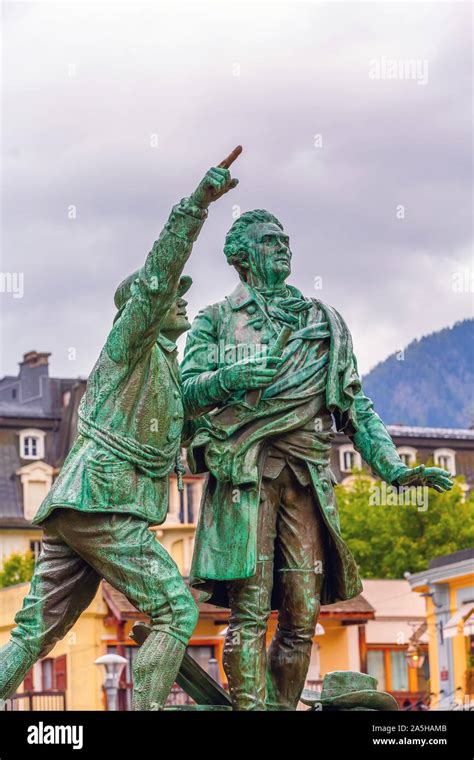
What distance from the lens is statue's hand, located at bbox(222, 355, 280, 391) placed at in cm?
1119

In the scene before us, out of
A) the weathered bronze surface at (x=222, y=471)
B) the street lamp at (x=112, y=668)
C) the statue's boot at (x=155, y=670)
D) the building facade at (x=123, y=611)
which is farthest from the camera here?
the building facade at (x=123, y=611)

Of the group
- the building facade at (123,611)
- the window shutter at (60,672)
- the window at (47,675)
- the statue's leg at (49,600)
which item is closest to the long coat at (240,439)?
the statue's leg at (49,600)

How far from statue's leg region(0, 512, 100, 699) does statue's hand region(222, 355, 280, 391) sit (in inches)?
51.0

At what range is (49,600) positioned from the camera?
10914 millimetres

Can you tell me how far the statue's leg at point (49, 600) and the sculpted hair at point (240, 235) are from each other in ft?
7.08

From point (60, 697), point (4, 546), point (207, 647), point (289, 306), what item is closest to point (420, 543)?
point (207, 647)

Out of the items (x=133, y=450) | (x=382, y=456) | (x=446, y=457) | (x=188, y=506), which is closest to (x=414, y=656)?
(x=188, y=506)

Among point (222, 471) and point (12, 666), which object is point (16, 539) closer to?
point (222, 471)

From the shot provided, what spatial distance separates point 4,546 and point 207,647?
29.7 m

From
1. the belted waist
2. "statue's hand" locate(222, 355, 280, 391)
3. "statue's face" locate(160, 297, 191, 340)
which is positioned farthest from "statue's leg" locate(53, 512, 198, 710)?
"statue's face" locate(160, 297, 191, 340)

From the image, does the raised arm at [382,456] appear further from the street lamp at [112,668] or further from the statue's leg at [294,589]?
the street lamp at [112,668]

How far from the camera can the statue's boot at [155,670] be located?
10453 millimetres

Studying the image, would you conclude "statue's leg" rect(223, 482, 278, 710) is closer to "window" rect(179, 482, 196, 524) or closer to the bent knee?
the bent knee

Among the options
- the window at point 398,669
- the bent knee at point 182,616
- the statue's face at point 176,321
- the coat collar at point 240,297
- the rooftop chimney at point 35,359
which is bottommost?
the bent knee at point 182,616
